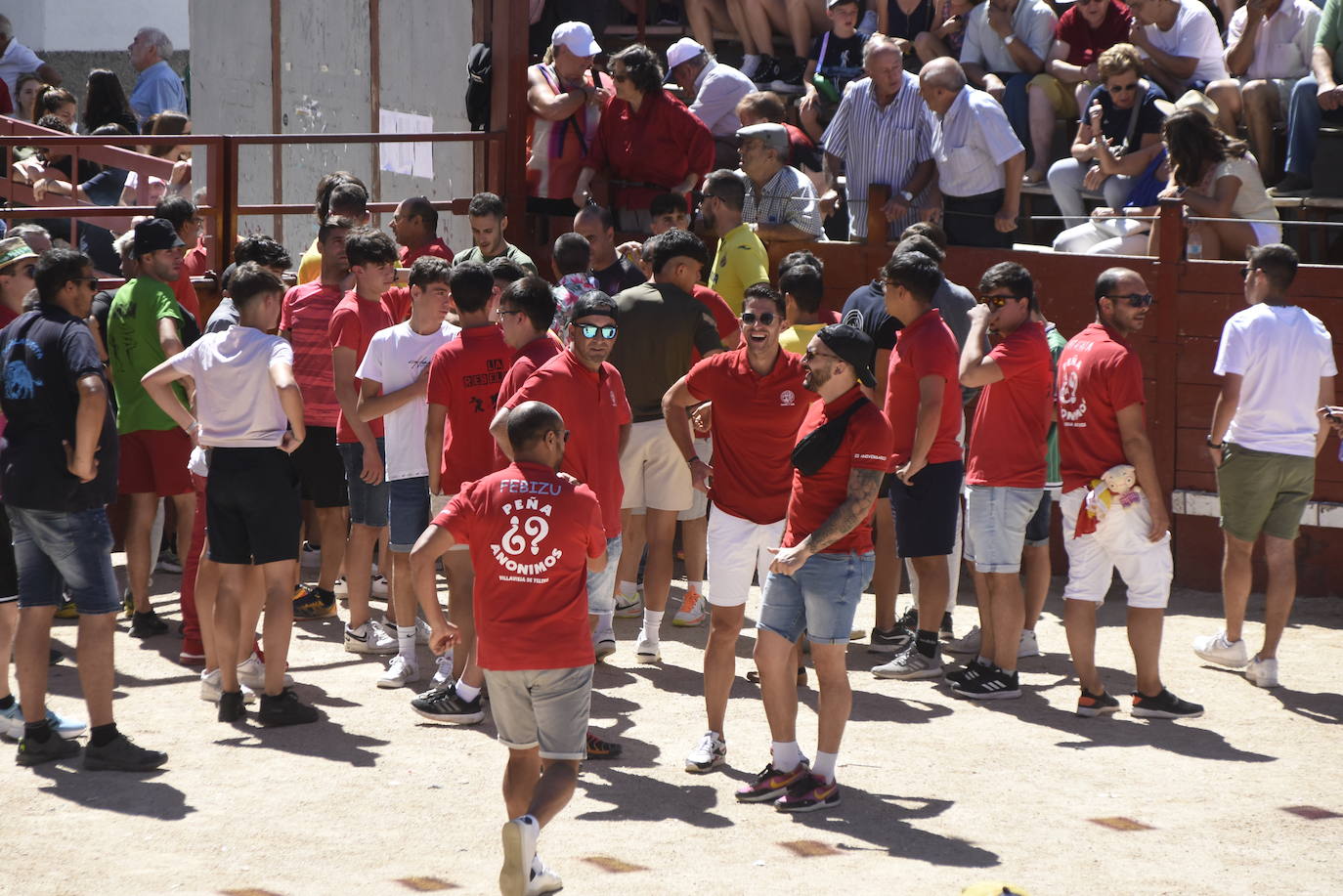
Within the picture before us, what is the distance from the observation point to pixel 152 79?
16.2 m

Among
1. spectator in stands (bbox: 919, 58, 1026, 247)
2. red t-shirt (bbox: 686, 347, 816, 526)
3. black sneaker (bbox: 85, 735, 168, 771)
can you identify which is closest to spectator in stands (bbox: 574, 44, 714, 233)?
spectator in stands (bbox: 919, 58, 1026, 247)

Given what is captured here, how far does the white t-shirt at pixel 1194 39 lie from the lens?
36.7 ft

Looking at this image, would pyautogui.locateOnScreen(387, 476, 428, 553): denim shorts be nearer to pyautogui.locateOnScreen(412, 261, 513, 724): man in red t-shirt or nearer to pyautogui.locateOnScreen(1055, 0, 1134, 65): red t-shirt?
pyautogui.locateOnScreen(412, 261, 513, 724): man in red t-shirt

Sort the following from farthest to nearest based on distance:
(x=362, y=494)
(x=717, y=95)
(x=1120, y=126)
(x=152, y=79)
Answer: (x=152, y=79) → (x=717, y=95) → (x=1120, y=126) → (x=362, y=494)

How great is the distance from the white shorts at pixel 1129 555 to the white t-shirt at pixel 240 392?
3675 mm

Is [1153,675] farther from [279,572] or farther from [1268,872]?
[279,572]

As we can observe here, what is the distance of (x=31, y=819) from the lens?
6.06 m

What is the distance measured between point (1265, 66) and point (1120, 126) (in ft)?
4.51

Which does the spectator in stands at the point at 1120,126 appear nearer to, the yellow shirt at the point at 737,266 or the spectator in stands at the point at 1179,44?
the spectator in stands at the point at 1179,44

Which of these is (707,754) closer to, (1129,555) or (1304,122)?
(1129,555)

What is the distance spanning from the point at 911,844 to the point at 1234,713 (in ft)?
8.22

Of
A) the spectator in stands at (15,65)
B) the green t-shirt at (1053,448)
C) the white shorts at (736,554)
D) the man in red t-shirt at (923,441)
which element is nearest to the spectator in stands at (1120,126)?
the green t-shirt at (1053,448)

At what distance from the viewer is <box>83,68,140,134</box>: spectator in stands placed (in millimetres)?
14266

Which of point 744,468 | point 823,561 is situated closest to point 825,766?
point 823,561
